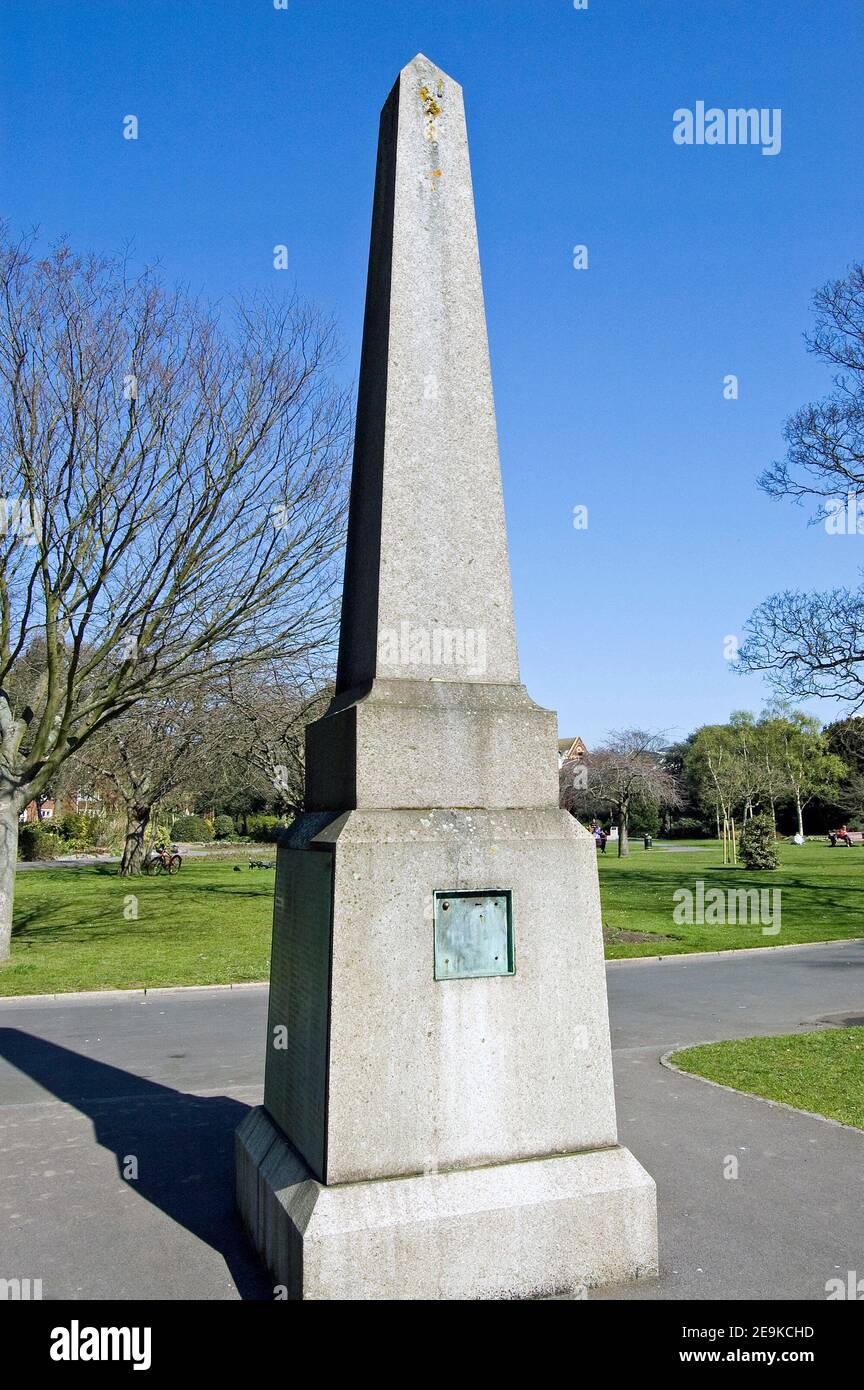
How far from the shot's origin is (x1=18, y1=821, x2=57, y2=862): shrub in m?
41.8

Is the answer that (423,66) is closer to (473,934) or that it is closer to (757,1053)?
(473,934)

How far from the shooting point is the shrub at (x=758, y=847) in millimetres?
33094

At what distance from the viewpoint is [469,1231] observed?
3.56 m

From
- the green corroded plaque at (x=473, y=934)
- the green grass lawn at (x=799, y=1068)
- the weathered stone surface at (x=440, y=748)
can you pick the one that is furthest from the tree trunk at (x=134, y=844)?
the green corroded plaque at (x=473, y=934)

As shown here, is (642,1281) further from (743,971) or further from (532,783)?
(743,971)

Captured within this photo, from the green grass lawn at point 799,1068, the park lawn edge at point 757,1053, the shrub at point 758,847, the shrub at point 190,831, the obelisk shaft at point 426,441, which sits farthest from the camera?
the shrub at point 190,831

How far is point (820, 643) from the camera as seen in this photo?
21094mm

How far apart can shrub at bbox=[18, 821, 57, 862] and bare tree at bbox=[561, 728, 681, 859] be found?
24536 mm

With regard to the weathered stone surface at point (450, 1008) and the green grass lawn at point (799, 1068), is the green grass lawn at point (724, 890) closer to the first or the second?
the green grass lawn at point (799, 1068)

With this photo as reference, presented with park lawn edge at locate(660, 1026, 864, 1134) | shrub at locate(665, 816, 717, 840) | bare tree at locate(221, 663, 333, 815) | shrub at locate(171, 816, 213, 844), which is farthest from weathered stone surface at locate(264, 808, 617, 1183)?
shrub at locate(665, 816, 717, 840)

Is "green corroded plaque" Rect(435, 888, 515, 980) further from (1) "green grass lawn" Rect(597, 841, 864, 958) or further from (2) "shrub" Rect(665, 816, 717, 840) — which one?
(2) "shrub" Rect(665, 816, 717, 840)

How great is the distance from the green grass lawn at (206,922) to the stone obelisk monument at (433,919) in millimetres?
9306

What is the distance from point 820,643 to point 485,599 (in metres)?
18.6

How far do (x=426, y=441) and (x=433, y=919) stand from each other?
2.26 m
